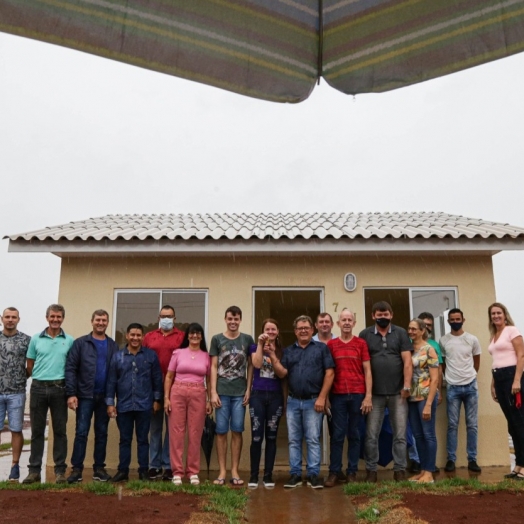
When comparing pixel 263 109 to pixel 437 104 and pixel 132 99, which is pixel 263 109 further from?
pixel 437 104

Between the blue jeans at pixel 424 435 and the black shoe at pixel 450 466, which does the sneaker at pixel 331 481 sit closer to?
the blue jeans at pixel 424 435

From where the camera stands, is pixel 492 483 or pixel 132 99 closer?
pixel 132 99

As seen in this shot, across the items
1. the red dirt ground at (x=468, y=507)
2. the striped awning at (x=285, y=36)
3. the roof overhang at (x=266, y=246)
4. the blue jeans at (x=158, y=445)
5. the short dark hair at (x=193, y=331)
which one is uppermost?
the roof overhang at (x=266, y=246)

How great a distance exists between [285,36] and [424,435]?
575 centimetres

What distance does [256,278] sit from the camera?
27.2 ft

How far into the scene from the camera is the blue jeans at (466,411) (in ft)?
24.6

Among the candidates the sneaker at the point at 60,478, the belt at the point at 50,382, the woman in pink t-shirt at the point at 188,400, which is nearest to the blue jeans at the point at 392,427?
the woman in pink t-shirt at the point at 188,400

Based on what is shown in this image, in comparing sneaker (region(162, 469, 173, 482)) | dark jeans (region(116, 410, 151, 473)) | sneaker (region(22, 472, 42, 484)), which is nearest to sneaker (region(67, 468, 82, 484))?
sneaker (region(22, 472, 42, 484))

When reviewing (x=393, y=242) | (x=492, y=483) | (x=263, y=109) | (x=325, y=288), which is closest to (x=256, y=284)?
(x=325, y=288)

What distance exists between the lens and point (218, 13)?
68.1 inches

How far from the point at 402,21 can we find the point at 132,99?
33.5 inches

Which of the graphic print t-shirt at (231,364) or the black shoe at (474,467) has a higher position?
the graphic print t-shirt at (231,364)

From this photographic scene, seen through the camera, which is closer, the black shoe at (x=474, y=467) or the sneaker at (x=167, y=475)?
the sneaker at (x=167, y=475)

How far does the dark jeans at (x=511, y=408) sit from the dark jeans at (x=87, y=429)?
4.62 metres
